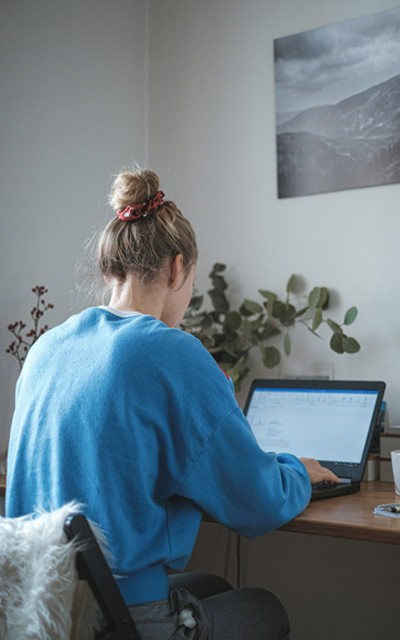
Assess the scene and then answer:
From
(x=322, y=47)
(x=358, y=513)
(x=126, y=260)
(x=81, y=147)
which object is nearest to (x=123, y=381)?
(x=126, y=260)

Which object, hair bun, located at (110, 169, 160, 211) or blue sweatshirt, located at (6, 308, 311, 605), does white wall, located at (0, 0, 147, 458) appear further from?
blue sweatshirt, located at (6, 308, 311, 605)

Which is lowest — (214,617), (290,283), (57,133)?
(214,617)

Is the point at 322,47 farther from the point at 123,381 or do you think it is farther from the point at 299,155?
the point at 123,381

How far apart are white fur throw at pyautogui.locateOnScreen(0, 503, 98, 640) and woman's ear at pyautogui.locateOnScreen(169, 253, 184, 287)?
48 centimetres

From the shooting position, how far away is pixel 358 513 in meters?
1.25

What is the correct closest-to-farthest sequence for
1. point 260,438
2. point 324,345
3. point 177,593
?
1. point 177,593
2. point 260,438
3. point 324,345

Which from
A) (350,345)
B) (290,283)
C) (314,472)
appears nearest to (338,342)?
(350,345)

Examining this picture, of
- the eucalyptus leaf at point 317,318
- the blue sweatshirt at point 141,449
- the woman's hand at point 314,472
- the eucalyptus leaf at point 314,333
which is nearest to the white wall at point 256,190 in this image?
the eucalyptus leaf at point 314,333

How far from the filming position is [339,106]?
199 cm

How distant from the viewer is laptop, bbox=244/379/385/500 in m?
1.59

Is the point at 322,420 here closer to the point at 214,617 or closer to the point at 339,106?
the point at 214,617

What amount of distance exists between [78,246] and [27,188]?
0.26 metres

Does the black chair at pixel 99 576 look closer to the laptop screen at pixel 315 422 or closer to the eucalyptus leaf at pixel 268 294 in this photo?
the laptop screen at pixel 315 422

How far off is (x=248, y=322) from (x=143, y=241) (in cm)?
82
